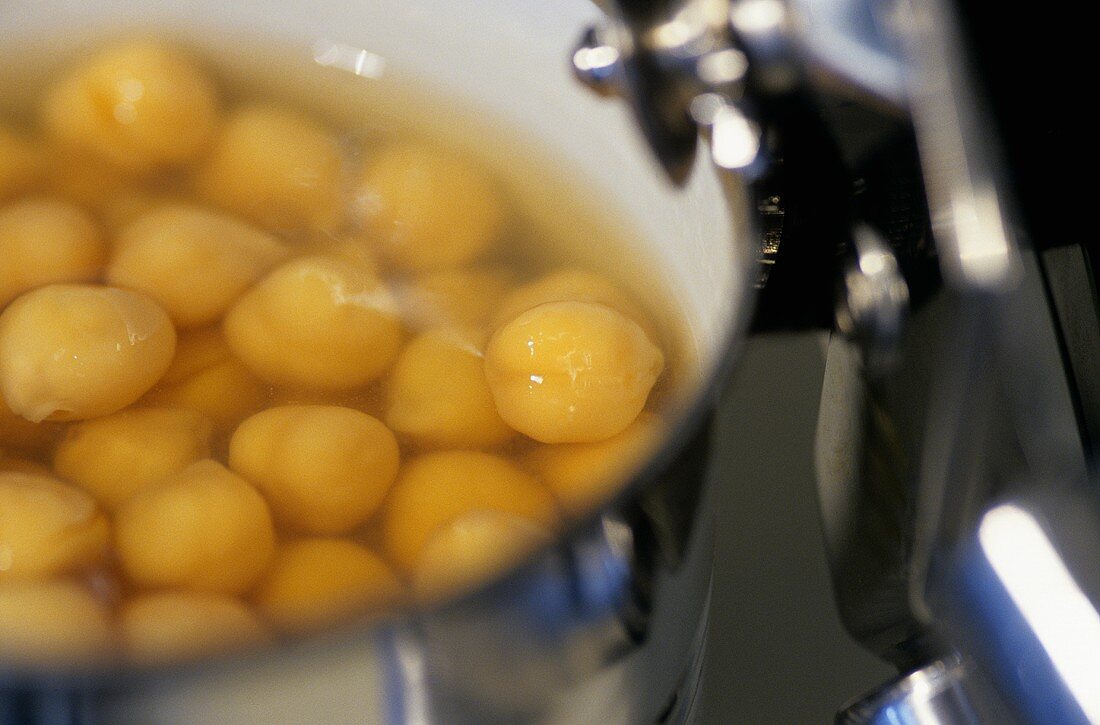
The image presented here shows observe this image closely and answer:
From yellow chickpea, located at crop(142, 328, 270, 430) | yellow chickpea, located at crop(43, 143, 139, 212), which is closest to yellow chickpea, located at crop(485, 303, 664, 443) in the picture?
yellow chickpea, located at crop(142, 328, 270, 430)

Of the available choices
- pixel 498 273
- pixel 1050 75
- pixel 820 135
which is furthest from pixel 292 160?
pixel 1050 75

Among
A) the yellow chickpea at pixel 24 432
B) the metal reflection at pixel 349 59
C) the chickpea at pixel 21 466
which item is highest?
the metal reflection at pixel 349 59

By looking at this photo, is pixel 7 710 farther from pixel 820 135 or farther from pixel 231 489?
pixel 820 135

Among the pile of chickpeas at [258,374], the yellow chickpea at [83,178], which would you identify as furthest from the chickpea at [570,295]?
the yellow chickpea at [83,178]

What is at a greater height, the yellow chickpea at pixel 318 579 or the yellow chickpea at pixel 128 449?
the yellow chickpea at pixel 128 449

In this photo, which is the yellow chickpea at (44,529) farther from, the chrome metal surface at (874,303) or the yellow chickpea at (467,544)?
the chrome metal surface at (874,303)

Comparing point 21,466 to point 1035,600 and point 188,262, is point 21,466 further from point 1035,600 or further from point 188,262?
point 1035,600
